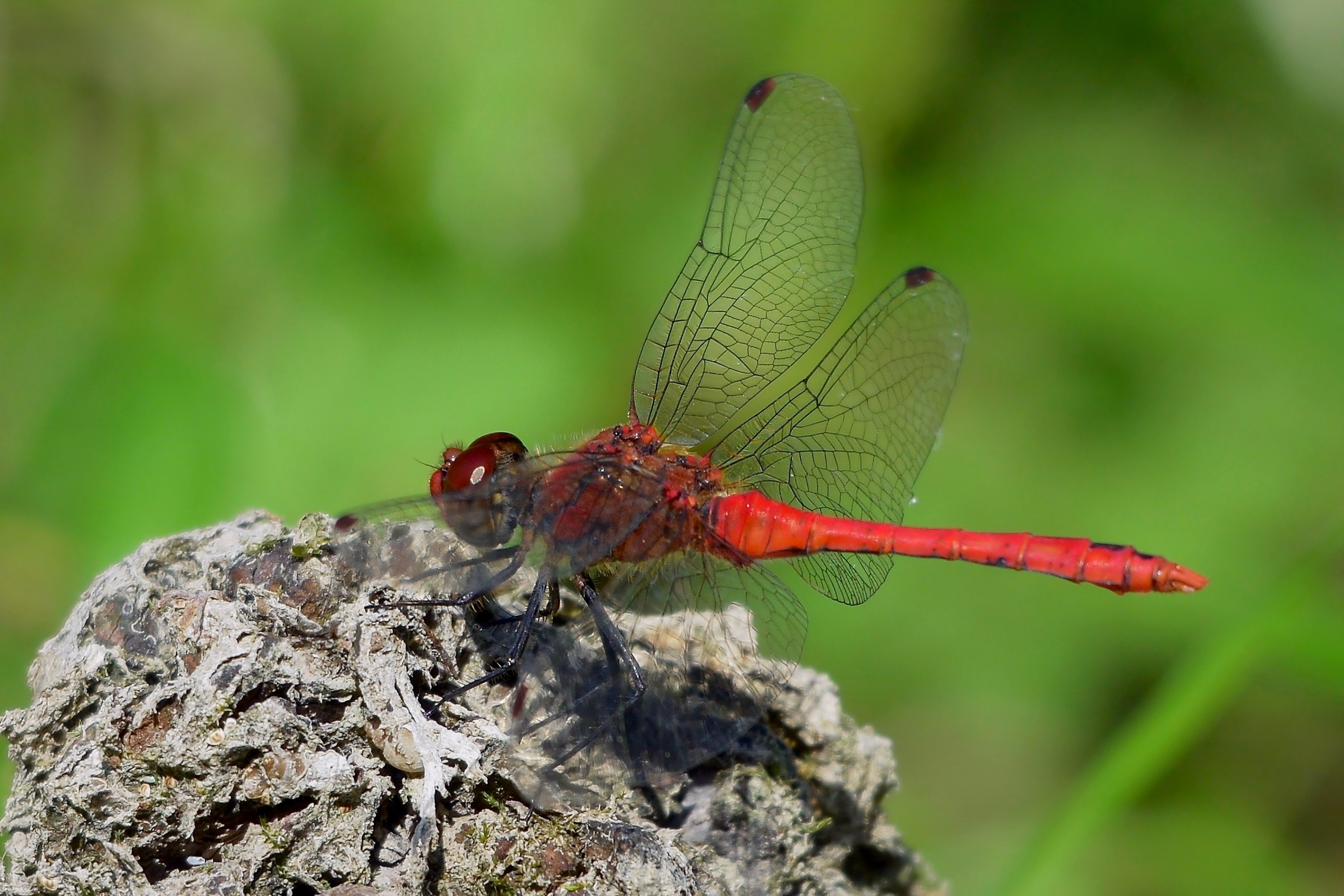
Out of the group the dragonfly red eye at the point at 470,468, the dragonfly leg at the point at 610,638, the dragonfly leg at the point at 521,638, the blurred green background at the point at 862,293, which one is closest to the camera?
the dragonfly leg at the point at 521,638

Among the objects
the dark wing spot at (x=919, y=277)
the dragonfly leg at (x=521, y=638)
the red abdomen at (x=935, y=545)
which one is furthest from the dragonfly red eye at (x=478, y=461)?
the dark wing spot at (x=919, y=277)

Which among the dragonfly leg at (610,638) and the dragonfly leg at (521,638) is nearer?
the dragonfly leg at (521,638)

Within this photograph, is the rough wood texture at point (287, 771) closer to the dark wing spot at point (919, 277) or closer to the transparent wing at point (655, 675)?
the transparent wing at point (655, 675)

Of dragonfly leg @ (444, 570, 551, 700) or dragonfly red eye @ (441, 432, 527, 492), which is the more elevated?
dragonfly red eye @ (441, 432, 527, 492)

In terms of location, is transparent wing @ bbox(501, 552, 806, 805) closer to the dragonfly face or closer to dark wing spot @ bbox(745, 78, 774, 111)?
Answer: the dragonfly face

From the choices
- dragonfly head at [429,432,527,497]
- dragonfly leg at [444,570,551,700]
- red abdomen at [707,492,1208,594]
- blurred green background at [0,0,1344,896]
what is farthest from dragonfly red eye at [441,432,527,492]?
blurred green background at [0,0,1344,896]

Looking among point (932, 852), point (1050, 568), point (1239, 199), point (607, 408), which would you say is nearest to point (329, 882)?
point (1050, 568)

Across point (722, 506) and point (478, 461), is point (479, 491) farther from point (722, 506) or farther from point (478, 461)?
point (722, 506)
